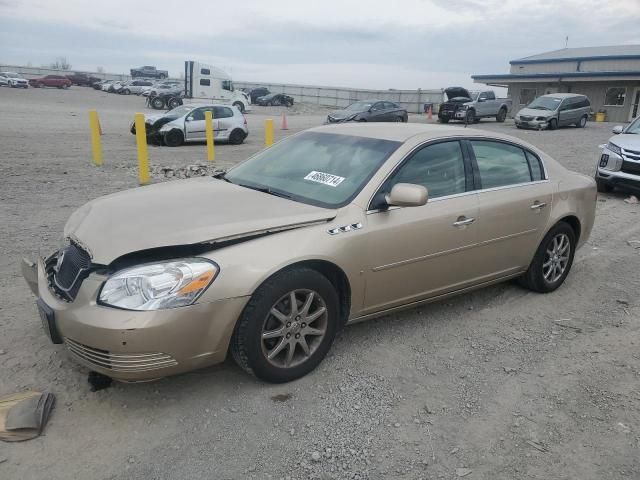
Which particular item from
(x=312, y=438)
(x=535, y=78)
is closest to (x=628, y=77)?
(x=535, y=78)

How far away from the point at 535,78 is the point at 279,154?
39423mm

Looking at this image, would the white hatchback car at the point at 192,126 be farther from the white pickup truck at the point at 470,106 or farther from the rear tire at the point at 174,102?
the rear tire at the point at 174,102

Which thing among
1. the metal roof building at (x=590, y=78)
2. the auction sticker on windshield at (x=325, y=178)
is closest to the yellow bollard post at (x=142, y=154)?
the auction sticker on windshield at (x=325, y=178)

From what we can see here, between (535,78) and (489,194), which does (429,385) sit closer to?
(489,194)

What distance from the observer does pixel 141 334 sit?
276 centimetres

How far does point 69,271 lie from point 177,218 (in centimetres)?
68

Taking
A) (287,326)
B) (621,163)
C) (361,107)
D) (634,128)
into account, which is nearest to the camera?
(287,326)

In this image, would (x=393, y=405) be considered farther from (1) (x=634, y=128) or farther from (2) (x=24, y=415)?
(1) (x=634, y=128)

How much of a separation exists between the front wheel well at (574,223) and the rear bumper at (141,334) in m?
3.43

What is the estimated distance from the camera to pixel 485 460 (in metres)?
2.80

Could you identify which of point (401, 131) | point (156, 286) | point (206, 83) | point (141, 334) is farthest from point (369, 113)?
point (141, 334)

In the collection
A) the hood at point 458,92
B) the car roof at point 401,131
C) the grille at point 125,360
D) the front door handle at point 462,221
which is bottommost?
the grille at point 125,360

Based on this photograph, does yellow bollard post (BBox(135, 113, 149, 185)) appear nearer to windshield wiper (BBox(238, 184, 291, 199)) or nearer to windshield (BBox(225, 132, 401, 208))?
windshield (BBox(225, 132, 401, 208))

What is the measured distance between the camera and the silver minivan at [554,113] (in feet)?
86.7
